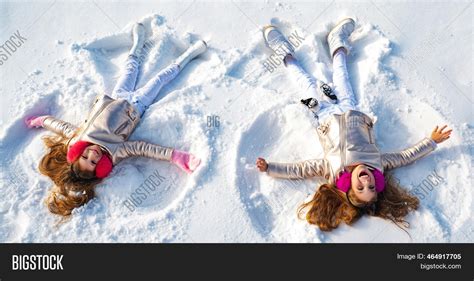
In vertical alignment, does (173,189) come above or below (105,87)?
below

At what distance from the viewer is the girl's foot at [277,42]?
171 inches

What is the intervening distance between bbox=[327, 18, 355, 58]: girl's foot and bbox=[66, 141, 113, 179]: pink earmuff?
7.77ft

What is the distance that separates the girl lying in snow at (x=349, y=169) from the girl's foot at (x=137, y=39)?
173 cm

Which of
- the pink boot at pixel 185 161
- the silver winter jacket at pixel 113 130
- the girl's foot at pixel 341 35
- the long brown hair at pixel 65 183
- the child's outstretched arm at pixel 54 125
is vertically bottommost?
the long brown hair at pixel 65 183

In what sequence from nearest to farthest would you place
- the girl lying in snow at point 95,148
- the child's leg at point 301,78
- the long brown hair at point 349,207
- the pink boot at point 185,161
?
1. the long brown hair at point 349,207
2. the girl lying in snow at point 95,148
3. the pink boot at point 185,161
4. the child's leg at point 301,78

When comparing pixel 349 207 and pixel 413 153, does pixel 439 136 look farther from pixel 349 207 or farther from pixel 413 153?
pixel 349 207

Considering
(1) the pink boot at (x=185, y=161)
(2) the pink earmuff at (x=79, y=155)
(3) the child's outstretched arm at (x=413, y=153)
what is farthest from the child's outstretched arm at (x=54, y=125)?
(3) the child's outstretched arm at (x=413, y=153)

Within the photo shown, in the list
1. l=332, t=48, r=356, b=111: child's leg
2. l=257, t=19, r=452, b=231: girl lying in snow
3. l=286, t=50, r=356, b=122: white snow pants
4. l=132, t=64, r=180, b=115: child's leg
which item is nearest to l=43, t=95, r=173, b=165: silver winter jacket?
l=132, t=64, r=180, b=115: child's leg

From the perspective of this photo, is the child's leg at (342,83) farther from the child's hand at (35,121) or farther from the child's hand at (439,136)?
the child's hand at (35,121)

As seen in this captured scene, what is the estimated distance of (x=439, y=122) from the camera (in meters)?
3.96

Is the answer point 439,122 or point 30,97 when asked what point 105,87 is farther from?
point 439,122

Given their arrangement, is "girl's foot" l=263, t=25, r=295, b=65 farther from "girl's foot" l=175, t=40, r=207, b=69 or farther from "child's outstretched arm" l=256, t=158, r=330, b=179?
"child's outstretched arm" l=256, t=158, r=330, b=179
